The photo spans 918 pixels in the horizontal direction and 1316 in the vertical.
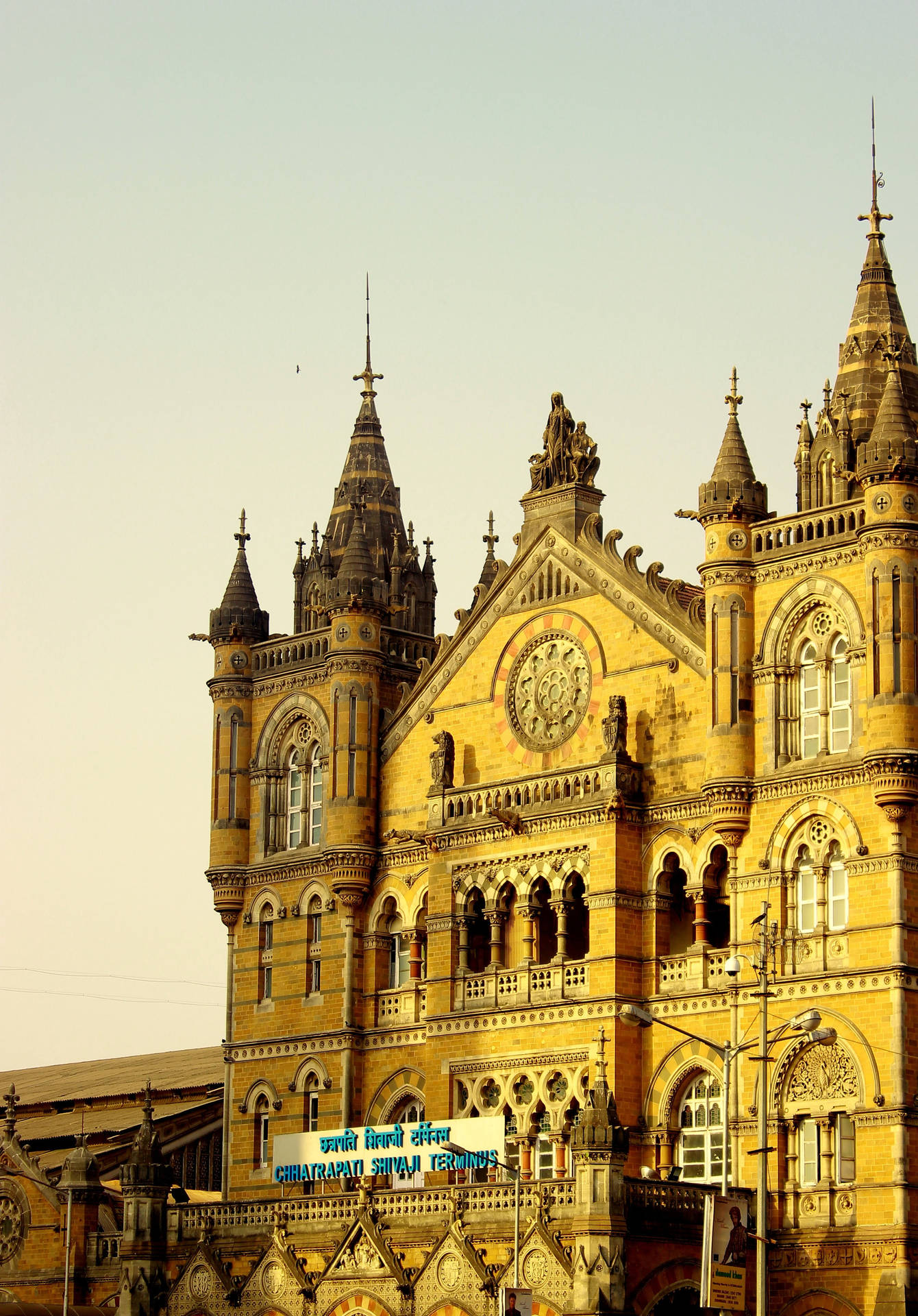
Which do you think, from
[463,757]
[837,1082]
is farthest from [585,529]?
[837,1082]

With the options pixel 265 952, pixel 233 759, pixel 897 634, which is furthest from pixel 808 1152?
pixel 233 759

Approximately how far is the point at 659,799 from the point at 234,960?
53.9 feet

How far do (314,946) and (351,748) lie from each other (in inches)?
224

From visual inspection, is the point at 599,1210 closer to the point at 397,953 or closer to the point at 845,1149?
the point at 845,1149

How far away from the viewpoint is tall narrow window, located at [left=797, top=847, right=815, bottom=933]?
59781mm

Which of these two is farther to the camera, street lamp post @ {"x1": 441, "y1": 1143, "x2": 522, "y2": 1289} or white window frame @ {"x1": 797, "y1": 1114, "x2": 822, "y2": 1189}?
white window frame @ {"x1": 797, "y1": 1114, "x2": 822, "y2": 1189}

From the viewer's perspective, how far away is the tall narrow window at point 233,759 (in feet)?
246

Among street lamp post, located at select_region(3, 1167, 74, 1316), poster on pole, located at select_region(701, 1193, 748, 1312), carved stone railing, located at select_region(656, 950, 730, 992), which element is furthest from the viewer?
street lamp post, located at select_region(3, 1167, 74, 1316)

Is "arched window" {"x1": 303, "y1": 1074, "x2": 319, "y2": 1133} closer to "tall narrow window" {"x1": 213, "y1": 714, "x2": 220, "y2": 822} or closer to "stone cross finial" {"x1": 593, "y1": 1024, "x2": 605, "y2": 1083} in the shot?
"tall narrow window" {"x1": 213, "y1": 714, "x2": 220, "y2": 822}

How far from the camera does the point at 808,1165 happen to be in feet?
193

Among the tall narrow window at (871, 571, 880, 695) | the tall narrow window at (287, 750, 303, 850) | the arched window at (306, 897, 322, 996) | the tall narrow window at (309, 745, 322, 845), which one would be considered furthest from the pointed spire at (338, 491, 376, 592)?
the tall narrow window at (871, 571, 880, 695)

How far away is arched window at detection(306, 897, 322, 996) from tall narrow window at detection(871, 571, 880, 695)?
2026cm

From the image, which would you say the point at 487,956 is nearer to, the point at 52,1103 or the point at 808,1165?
the point at 808,1165

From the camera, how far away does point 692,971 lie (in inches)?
2448
